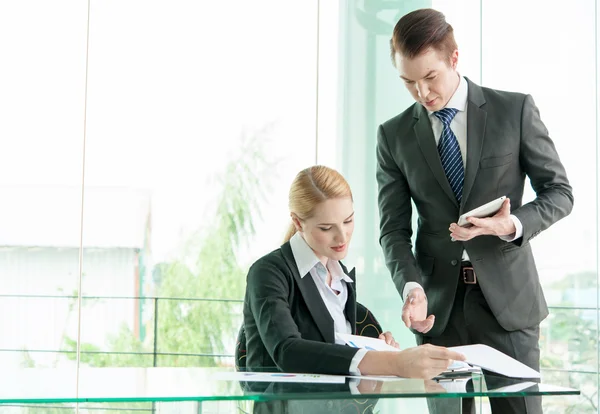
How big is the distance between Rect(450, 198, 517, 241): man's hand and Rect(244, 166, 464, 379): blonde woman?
0.29m

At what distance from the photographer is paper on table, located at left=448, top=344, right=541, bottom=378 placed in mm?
1702

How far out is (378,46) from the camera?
405 cm

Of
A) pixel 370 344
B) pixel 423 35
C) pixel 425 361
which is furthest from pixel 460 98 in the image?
pixel 425 361

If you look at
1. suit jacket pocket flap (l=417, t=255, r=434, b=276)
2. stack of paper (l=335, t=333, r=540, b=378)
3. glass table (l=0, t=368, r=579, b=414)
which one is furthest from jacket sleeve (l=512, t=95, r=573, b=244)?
glass table (l=0, t=368, r=579, b=414)

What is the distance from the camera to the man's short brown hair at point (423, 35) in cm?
226

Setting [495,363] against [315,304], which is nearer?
[495,363]

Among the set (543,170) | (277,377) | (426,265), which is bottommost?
(277,377)

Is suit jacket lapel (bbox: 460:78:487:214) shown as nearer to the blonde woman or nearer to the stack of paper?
the blonde woman

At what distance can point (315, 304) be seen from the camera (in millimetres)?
2072

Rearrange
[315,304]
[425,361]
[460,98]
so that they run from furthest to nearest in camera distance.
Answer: [460,98] → [315,304] → [425,361]

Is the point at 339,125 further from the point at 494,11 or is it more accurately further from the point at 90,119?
the point at 90,119

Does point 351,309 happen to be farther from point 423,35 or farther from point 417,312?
point 423,35

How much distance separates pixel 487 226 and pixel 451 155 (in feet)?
1.13

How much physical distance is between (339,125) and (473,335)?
76.5 inches
